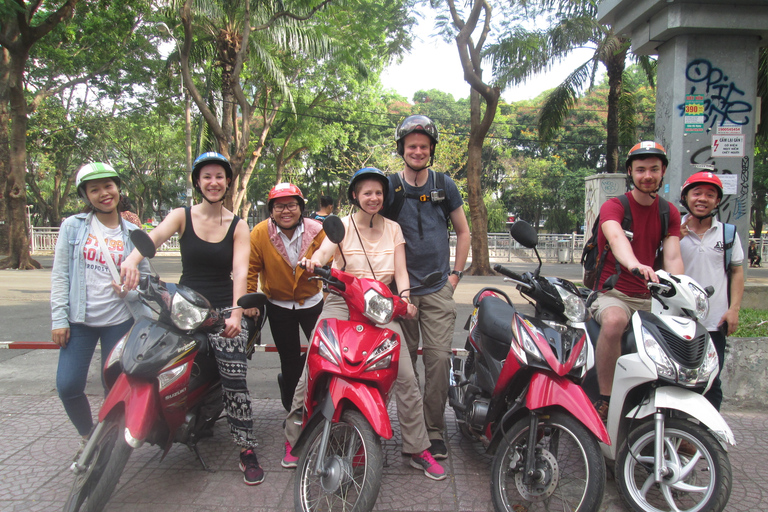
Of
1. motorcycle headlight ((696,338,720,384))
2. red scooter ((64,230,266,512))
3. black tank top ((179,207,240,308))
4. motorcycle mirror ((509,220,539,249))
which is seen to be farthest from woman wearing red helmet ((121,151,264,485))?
motorcycle headlight ((696,338,720,384))

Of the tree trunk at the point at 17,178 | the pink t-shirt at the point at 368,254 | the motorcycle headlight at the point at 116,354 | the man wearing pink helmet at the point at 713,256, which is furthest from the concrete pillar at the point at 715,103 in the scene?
the tree trunk at the point at 17,178

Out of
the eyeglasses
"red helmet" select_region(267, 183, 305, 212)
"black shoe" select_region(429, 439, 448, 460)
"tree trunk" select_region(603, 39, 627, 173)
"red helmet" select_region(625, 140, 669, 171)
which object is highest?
"tree trunk" select_region(603, 39, 627, 173)

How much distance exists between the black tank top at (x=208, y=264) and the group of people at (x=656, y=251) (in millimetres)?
2315

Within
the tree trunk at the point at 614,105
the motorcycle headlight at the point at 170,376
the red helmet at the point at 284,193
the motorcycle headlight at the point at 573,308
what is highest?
the tree trunk at the point at 614,105

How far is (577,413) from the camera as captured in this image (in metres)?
2.36

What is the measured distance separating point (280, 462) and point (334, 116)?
22.7 m

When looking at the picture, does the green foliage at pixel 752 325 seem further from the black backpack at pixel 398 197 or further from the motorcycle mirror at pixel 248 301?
the motorcycle mirror at pixel 248 301

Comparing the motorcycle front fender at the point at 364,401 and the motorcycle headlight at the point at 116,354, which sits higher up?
the motorcycle headlight at the point at 116,354

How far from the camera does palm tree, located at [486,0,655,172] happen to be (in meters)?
12.8

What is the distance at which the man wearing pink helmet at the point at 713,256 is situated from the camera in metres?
3.35

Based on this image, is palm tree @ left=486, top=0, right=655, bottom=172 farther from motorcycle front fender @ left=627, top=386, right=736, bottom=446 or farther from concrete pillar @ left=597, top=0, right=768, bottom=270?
motorcycle front fender @ left=627, top=386, right=736, bottom=446

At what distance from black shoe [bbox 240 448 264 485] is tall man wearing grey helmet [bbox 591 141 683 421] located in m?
2.10

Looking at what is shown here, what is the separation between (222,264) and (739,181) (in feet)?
17.6

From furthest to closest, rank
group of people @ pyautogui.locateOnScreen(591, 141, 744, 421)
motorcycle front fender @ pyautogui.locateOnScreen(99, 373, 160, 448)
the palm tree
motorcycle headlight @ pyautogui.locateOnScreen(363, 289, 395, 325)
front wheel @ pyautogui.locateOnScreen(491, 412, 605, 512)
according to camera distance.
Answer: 1. the palm tree
2. group of people @ pyautogui.locateOnScreen(591, 141, 744, 421)
3. motorcycle headlight @ pyautogui.locateOnScreen(363, 289, 395, 325)
4. motorcycle front fender @ pyautogui.locateOnScreen(99, 373, 160, 448)
5. front wheel @ pyautogui.locateOnScreen(491, 412, 605, 512)
